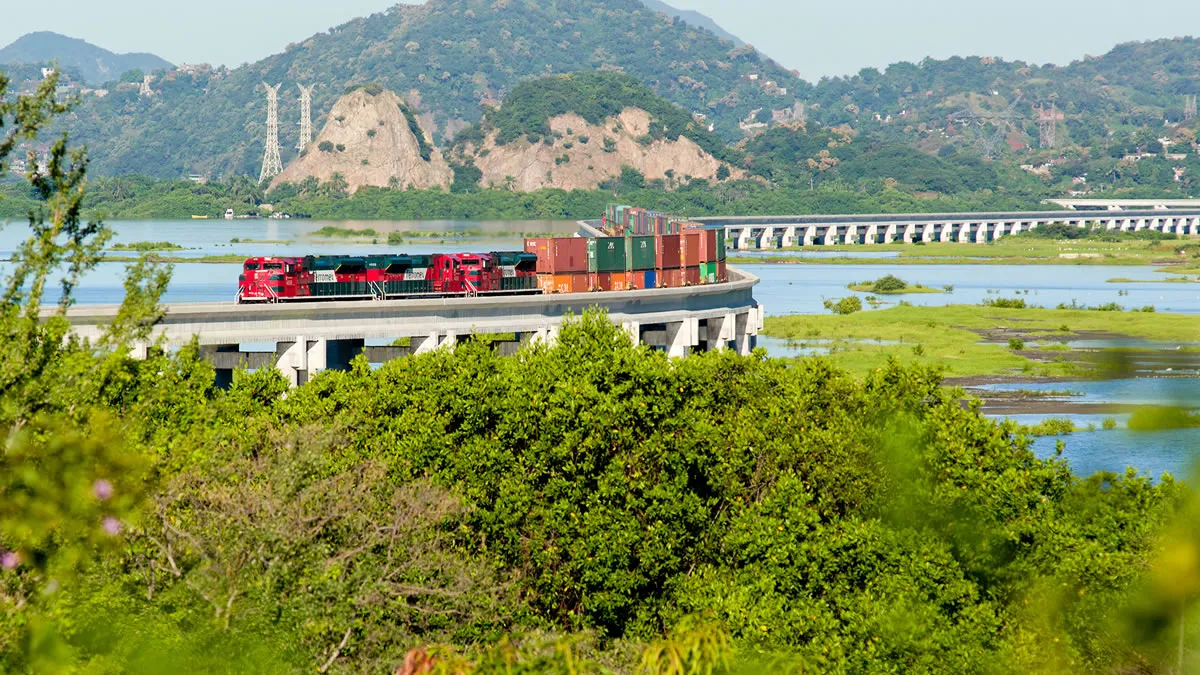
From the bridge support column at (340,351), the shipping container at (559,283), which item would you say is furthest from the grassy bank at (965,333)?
the bridge support column at (340,351)

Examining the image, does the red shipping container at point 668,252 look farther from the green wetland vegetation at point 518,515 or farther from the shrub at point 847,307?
the shrub at point 847,307

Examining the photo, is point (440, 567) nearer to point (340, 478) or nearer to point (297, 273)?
point (340, 478)

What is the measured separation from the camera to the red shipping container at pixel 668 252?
347ft

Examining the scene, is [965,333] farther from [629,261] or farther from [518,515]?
[518,515]

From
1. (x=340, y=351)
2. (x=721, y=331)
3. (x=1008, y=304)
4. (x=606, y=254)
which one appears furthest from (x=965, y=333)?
(x=340, y=351)

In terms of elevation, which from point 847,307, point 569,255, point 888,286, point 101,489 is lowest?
point 888,286

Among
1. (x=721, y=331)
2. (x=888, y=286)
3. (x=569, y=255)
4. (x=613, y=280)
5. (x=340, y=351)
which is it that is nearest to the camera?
(x=340, y=351)

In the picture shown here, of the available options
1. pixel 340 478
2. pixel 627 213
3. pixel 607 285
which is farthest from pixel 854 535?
pixel 627 213

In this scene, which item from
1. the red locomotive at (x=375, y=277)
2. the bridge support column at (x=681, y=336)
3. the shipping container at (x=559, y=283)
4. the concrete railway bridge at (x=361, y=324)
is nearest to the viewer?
the concrete railway bridge at (x=361, y=324)

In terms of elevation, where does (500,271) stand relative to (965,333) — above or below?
above

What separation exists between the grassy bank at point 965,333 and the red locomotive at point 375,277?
32.2m

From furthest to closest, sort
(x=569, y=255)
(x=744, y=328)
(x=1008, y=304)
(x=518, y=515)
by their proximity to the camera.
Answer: (x=1008, y=304)
(x=744, y=328)
(x=569, y=255)
(x=518, y=515)

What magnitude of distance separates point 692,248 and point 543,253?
56.8ft

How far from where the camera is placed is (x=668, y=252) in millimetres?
107125
